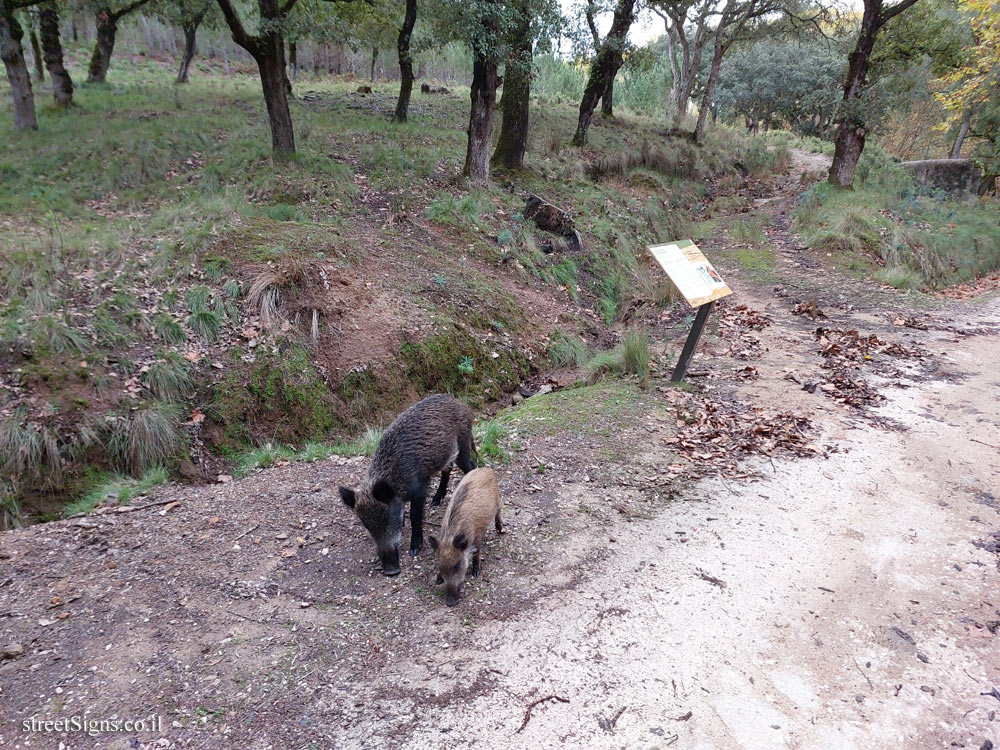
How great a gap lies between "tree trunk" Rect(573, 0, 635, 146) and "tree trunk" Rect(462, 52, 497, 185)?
6236 millimetres

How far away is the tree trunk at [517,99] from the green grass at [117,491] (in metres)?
10.6

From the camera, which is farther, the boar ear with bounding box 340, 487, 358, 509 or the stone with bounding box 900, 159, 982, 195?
the stone with bounding box 900, 159, 982, 195

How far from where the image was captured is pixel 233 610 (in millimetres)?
3875

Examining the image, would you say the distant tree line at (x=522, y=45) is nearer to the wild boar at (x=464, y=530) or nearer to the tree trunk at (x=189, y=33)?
the tree trunk at (x=189, y=33)

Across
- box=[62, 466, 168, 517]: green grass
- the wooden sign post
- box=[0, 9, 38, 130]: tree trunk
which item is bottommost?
box=[62, 466, 168, 517]: green grass

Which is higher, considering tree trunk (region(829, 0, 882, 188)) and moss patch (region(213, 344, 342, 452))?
tree trunk (region(829, 0, 882, 188))

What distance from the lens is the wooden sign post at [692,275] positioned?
6.48 meters

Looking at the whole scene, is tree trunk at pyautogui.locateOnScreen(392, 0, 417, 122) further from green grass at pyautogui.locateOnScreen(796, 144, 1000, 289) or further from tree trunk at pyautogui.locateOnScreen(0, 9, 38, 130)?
green grass at pyautogui.locateOnScreen(796, 144, 1000, 289)

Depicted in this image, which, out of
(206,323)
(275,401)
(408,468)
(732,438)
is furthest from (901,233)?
(206,323)

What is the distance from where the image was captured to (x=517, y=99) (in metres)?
13.7

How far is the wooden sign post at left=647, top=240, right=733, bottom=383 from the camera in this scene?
6.48 m

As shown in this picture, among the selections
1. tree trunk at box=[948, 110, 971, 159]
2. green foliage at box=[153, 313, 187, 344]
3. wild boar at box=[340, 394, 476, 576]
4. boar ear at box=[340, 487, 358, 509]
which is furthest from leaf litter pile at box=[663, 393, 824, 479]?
tree trunk at box=[948, 110, 971, 159]

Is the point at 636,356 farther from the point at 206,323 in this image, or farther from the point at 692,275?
the point at 206,323

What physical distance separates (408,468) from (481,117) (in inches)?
416
